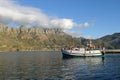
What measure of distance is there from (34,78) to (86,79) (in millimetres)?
14407

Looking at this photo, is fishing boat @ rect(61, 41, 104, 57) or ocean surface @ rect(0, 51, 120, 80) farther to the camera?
fishing boat @ rect(61, 41, 104, 57)

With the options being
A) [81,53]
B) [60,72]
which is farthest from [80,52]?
[60,72]

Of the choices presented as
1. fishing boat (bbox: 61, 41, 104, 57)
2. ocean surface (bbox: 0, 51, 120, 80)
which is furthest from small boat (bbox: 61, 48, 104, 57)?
ocean surface (bbox: 0, 51, 120, 80)

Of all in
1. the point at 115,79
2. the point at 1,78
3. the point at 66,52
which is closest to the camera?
the point at 115,79

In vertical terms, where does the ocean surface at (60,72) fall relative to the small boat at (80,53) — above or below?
below

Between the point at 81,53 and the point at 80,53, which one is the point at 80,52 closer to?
the point at 80,53

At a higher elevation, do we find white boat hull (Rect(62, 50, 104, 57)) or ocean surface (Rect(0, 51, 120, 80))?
white boat hull (Rect(62, 50, 104, 57))

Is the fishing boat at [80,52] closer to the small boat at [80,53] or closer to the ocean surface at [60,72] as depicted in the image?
the small boat at [80,53]

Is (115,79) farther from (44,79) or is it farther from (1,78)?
(1,78)

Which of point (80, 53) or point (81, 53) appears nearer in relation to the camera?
point (80, 53)

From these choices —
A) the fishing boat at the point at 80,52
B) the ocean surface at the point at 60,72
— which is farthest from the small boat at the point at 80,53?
the ocean surface at the point at 60,72

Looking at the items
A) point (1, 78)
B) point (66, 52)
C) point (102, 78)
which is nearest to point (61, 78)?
point (102, 78)

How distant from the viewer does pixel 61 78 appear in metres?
64.0

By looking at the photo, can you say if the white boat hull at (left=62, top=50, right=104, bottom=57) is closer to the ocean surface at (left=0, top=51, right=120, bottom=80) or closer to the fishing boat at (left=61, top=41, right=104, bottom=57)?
the fishing boat at (left=61, top=41, right=104, bottom=57)
